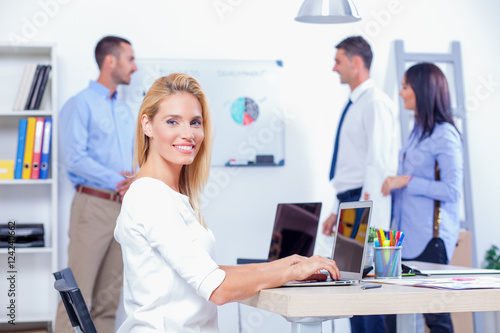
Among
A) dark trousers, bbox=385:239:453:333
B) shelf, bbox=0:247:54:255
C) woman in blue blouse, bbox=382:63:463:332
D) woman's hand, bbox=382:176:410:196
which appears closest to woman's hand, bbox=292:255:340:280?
dark trousers, bbox=385:239:453:333

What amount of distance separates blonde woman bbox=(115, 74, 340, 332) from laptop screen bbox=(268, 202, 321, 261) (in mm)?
1011

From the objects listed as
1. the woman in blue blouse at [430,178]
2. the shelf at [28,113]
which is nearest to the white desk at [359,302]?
the woman in blue blouse at [430,178]

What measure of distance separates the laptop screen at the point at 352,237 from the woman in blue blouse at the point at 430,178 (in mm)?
1387

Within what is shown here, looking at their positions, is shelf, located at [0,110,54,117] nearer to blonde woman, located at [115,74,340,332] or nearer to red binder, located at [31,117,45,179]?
red binder, located at [31,117,45,179]

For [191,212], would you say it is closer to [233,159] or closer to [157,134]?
[157,134]

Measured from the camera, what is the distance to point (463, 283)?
1822 mm

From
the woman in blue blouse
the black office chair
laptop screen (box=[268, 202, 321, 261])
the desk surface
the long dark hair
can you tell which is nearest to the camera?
the desk surface

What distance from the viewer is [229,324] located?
14.7ft

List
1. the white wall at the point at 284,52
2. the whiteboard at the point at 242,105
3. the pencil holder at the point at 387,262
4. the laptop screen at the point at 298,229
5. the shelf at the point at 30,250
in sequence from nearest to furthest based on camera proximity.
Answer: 1. the pencil holder at the point at 387,262
2. the laptop screen at the point at 298,229
3. the shelf at the point at 30,250
4. the white wall at the point at 284,52
5. the whiteboard at the point at 242,105

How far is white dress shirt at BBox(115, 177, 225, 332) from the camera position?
5.34 ft

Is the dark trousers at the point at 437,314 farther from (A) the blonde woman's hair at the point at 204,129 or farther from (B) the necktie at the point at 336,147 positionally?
(A) the blonde woman's hair at the point at 204,129

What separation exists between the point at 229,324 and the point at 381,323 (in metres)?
1.13

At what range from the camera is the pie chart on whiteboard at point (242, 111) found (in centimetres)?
455

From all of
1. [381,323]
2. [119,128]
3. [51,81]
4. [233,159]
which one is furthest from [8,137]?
[381,323]
